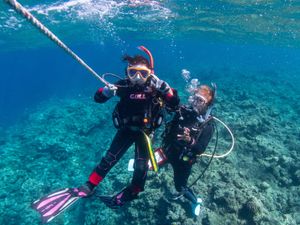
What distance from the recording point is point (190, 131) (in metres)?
5.64

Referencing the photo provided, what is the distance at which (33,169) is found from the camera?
12906 mm

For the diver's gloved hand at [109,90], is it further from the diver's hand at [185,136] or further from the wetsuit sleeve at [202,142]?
the wetsuit sleeve at [202,142]

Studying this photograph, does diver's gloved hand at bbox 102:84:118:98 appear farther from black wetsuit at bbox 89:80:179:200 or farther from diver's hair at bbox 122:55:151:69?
diver's hair at bbox 122:55:151:69

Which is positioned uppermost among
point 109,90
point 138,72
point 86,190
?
point 138,72

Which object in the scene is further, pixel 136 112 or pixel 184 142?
pixel 184 142

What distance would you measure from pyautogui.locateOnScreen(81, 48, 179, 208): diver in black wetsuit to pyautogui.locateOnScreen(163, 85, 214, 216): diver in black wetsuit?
0.53 m

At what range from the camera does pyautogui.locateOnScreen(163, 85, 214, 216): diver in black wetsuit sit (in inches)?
221

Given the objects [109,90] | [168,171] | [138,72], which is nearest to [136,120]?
[109,90]

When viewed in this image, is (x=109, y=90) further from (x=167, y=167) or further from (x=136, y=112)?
(x=167, y=167)

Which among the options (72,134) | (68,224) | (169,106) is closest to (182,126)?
(169,106)

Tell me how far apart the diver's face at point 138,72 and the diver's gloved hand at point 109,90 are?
1.23 feet

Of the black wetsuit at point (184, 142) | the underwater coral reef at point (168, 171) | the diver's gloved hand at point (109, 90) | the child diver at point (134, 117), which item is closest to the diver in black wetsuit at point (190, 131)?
the black wetsuit at point (184, 142)

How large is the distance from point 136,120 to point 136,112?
0.16 metres

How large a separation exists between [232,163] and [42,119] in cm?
1474
